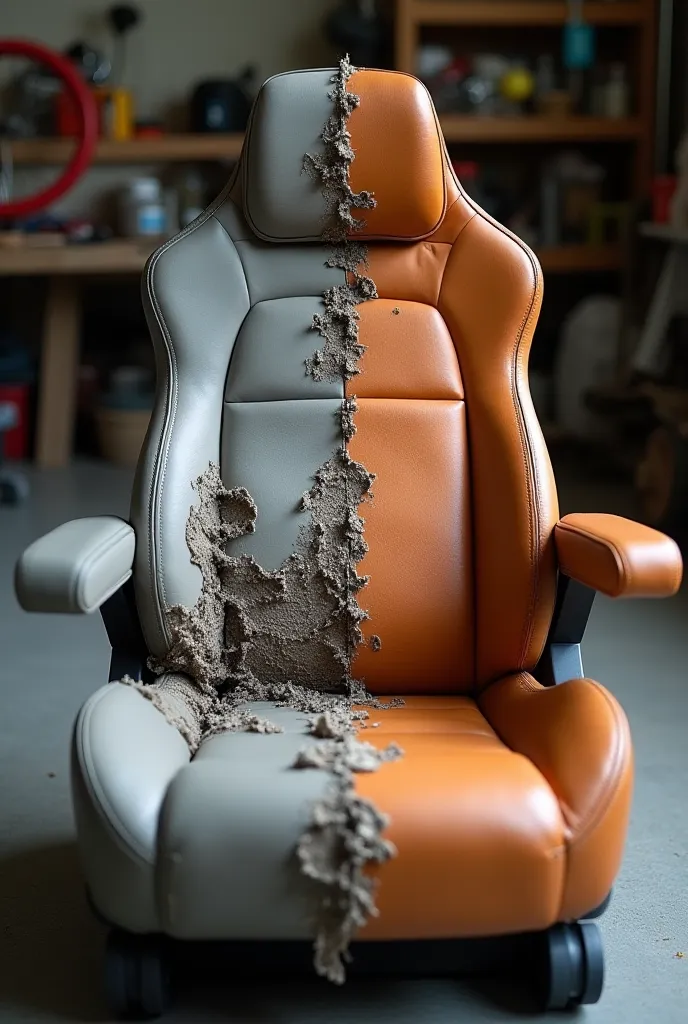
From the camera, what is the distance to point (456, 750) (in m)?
1.50

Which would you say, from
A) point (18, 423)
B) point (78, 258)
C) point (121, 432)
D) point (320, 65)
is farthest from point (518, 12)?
point (18, 423)

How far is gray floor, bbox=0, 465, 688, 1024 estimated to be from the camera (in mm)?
1567

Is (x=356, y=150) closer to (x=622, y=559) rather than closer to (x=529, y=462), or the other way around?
(x=529, y=462)

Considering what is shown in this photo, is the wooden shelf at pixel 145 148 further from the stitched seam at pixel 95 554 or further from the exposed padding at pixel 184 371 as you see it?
the stitched seam at pixel 95 554

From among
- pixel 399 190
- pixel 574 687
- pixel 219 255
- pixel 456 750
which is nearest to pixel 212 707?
pixel 456 750

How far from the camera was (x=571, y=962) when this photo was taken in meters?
1.48

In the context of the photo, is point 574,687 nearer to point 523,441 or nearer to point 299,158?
point 523,441

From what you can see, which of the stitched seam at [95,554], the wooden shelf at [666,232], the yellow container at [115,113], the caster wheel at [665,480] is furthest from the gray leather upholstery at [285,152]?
the yellow container at [115,113]

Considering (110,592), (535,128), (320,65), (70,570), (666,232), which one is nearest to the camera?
(70,570)

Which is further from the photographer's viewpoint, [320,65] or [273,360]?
[320,65]

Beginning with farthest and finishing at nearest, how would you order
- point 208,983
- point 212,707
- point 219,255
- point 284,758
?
1. point 219,255
2. point 212,707
3. point 208,983
4. point 284,758

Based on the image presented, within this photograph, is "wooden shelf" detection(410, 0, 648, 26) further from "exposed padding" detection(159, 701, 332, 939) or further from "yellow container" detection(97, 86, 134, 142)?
"exposed padding" detection(159, 701, 332, 939)

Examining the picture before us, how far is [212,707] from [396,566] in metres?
0.35

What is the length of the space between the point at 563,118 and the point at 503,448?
3574 millimetres
